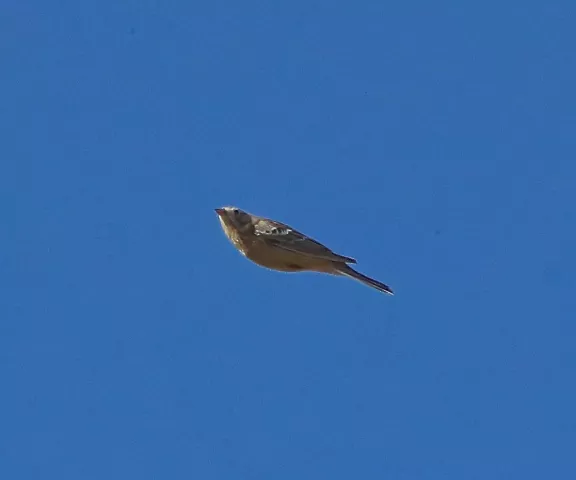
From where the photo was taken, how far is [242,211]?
470 inches

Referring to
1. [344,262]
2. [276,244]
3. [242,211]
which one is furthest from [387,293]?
[242,211]

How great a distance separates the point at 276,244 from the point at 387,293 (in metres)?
1.40

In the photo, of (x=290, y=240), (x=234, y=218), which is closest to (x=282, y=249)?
(x=290, y=240)

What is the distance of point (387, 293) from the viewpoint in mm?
10836

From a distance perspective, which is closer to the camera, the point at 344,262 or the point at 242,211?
the point at 344,262

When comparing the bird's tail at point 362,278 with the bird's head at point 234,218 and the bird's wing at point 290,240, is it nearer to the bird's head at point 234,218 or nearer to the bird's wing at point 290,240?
the bird's wing at point 290,240

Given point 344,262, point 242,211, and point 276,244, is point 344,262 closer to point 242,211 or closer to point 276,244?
point 276,244

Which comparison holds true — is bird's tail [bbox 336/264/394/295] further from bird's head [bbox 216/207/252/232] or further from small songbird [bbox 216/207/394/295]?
bird's head [bbox 216/207/252/232]

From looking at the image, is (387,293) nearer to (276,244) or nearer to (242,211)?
(276,244)

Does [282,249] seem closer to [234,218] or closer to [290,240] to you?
[290,240]

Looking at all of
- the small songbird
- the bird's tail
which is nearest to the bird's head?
the small songbird

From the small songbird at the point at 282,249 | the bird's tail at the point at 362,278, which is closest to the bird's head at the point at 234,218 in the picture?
the small songbird at the point at 282,249

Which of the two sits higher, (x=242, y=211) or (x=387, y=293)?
(x=242, y=211)

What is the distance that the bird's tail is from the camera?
10.9 metres
